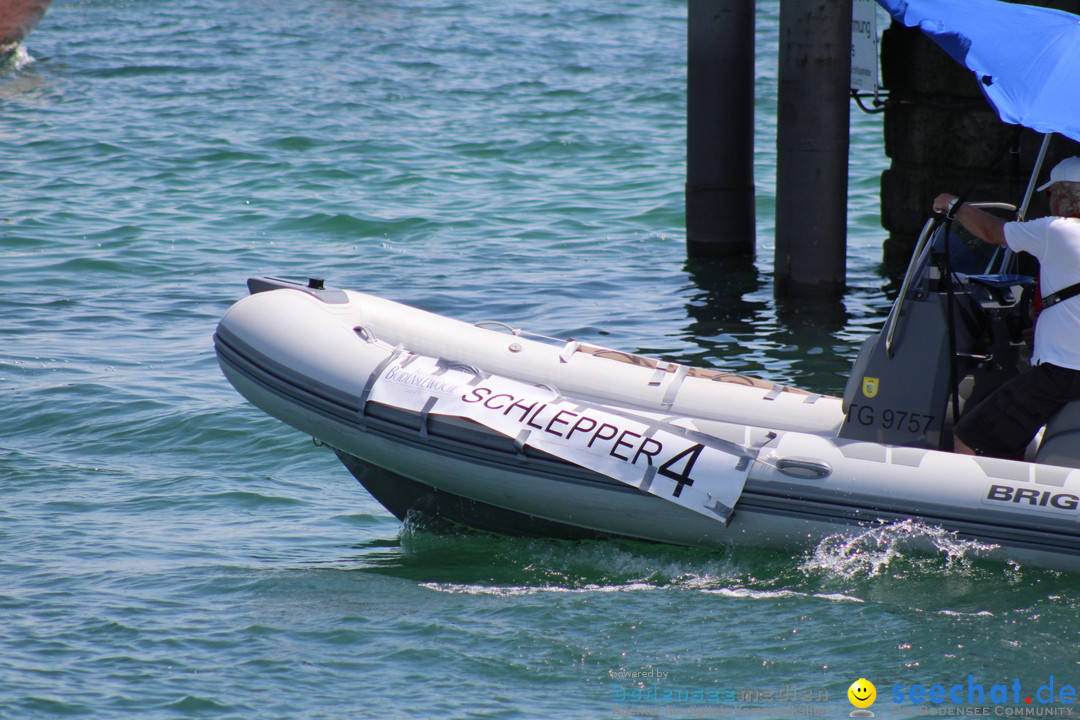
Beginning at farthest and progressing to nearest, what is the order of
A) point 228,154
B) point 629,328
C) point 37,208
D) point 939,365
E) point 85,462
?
point 228,154
point 37,208
point 629,328
point 85,462
point 939,365

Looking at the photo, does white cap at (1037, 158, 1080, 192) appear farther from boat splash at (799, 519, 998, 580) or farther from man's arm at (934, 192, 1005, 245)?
boat splash at (799, 519, 998, 580)

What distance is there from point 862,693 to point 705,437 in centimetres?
111

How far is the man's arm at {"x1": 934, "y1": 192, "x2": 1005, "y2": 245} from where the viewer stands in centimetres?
380

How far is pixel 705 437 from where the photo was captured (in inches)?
164

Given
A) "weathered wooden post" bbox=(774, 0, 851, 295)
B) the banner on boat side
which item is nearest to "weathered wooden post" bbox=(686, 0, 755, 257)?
"weathered wooden post" bbox=(774, 0, 851, 295)

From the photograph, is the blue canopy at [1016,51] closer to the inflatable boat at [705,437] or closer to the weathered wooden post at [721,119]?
the inflatable boat at [705,437]

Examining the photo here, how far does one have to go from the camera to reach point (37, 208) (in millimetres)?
10266

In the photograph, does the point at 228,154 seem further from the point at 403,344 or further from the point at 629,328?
the point at 403,344

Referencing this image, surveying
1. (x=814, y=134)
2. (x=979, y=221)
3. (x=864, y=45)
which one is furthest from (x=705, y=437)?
(x=864, y=45)

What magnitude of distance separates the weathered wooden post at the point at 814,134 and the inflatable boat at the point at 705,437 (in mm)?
2176

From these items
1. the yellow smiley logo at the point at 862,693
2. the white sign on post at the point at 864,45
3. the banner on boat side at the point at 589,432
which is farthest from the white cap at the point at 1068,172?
the white sign on post at the point at 864,45

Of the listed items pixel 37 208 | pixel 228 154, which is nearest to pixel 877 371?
pixel 37 208

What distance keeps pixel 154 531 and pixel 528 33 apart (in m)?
16.3

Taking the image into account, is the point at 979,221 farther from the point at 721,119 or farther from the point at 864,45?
the point at 721,119
